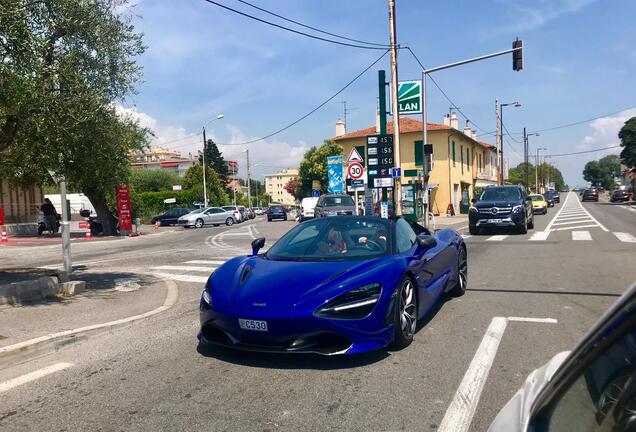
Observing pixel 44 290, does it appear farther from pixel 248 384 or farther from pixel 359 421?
pixel 359 421

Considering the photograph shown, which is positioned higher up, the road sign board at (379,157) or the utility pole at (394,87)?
the utility pole at (394,87)

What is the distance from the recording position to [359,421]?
3639 mm

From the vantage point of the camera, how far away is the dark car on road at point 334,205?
85.2 ft

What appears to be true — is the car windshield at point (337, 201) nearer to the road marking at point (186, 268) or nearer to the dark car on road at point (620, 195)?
the road marking at point (186, 268)

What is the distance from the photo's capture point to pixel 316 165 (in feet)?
192

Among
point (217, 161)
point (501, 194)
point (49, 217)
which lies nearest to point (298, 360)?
point (501, 194)

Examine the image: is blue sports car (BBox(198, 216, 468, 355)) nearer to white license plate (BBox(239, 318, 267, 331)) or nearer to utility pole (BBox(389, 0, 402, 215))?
white license plate (BBox(239, 318, 267, 331))

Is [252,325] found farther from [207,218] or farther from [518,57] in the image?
[207,218]

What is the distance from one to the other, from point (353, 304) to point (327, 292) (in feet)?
0.81

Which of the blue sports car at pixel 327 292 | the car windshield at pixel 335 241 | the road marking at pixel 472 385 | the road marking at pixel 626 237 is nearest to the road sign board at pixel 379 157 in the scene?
the road marking at pixel 626 237

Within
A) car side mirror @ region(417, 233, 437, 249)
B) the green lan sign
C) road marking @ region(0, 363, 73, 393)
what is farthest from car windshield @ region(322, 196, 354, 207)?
road marking @ region(0, 363, 73, 393)

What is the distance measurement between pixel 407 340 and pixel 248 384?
1.69 meters

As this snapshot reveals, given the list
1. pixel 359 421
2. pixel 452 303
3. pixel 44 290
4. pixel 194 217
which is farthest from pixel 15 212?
pixel 359 421

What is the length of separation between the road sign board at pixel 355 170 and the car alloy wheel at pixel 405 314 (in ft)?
41.9
